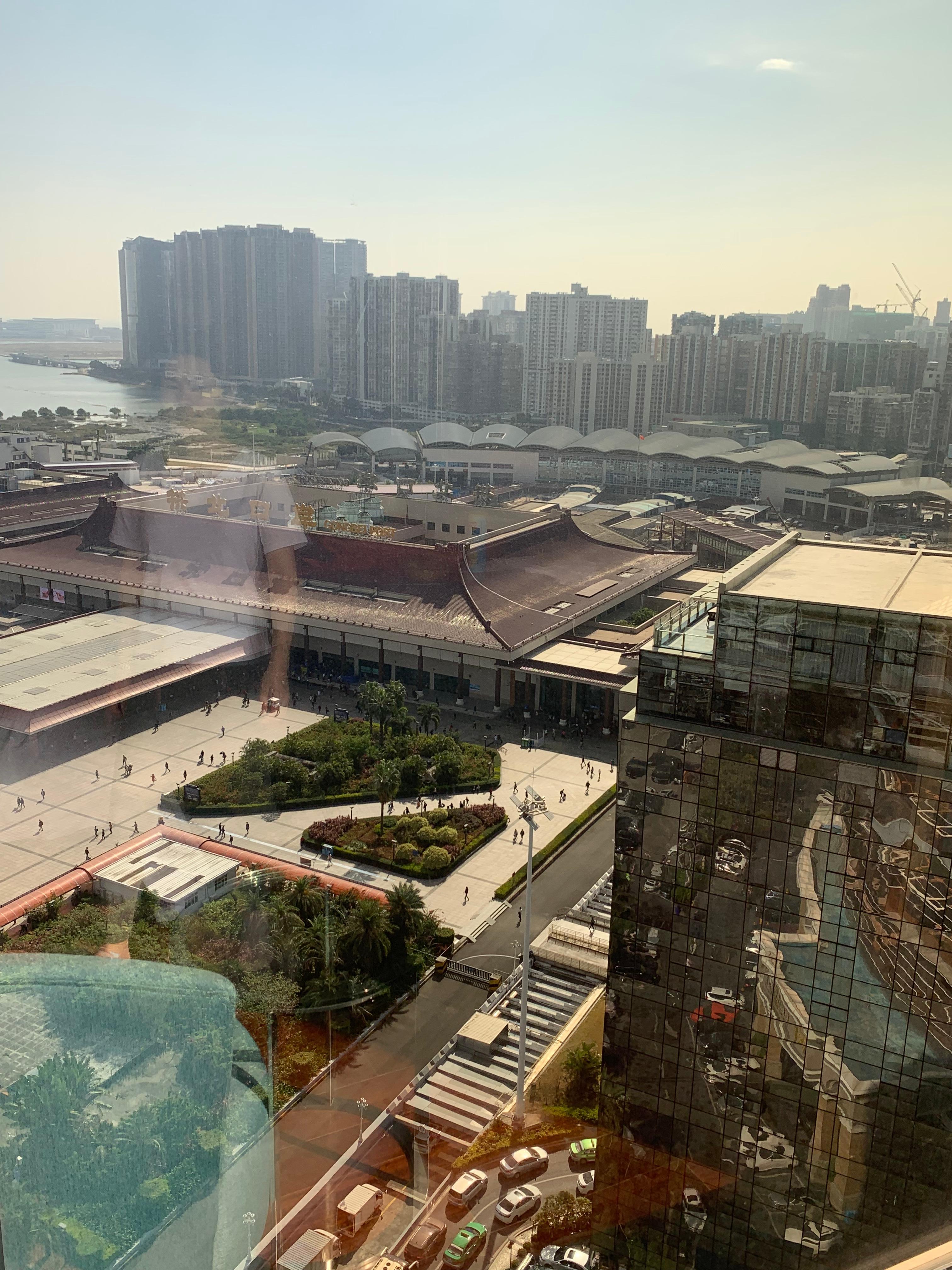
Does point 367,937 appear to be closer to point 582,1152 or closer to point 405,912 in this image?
point 405,912

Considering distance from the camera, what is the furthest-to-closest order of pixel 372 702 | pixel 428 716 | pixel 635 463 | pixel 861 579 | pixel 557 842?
1. pixel 635 463
2. pixel 428 716
3. pixel 372 702
4. pixel 557 842
5. pixel 861 579

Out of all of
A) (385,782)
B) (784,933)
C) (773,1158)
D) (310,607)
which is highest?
(784,933)

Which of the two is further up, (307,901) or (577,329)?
(577,329)

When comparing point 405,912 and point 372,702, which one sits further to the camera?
point 372,702

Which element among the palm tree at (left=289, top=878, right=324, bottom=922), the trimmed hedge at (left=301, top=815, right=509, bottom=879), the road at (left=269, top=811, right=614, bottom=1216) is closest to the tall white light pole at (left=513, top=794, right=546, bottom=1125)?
the road at (left=269, top=811, right=614, bottom=1216)

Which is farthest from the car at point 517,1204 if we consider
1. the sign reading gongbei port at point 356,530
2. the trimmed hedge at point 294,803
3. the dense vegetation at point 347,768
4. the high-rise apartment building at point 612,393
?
the high-rise apartment building at point 612,393

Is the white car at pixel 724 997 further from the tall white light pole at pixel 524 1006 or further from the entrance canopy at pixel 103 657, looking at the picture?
the entrance canopy at pixel 103 657

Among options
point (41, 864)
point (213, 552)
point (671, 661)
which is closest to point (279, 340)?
point (213, 552)

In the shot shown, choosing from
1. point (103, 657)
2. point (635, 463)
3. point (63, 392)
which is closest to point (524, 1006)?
point (103, 657)
